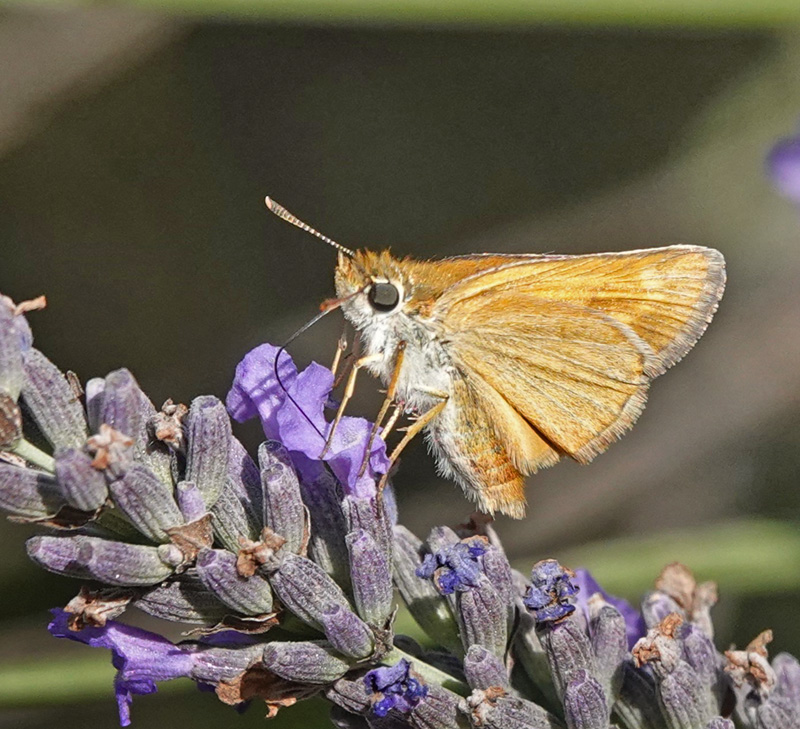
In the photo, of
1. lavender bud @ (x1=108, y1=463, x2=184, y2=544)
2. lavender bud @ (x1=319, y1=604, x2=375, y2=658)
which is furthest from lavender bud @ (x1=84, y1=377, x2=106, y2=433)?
lavender bud @ (x1=319, y1=604, x2=375, y2=658)

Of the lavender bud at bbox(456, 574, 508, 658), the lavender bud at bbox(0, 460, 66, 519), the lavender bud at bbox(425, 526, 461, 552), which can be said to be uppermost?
the lavender bud at bbox(425, 526, 461, 552)

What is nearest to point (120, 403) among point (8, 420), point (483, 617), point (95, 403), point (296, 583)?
point (95, 403)

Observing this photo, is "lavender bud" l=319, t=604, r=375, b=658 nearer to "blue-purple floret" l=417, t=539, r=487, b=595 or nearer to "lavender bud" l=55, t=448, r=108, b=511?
"blue-purple floret" l=417, t=539, r=487, b=595

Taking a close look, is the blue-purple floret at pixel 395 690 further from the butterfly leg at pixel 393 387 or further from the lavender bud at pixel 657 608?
the lavender bud at pixel 657 608

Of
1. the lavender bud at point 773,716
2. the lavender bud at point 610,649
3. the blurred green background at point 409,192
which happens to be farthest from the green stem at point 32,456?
the blurred green background at point 409,192

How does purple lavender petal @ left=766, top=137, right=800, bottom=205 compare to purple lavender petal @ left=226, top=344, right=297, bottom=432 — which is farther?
purple lavender petal @ left=766, top=137, right=800, bottom=205
